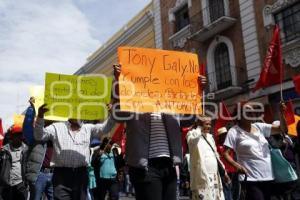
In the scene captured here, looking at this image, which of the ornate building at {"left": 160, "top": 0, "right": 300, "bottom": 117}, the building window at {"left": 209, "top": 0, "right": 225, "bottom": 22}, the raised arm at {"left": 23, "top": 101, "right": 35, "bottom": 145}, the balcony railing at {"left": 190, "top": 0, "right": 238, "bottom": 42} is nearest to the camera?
the raised arm at {"left": 23, "top": 101, "right": 35, "bottom": 145}

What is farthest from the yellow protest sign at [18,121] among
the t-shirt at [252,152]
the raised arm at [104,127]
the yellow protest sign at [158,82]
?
the t-shirt at [252,152]

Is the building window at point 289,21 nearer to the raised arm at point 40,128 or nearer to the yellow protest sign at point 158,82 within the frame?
the yellow protest sign at point 158,82

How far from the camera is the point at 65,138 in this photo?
448cm

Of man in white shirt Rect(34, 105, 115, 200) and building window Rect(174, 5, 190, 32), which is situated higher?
building window Rect(174, 5, 190, 32)

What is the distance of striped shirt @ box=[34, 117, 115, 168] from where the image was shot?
14.4ft

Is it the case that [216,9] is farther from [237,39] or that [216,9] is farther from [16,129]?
[16,129]

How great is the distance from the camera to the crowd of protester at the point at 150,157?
378 cm

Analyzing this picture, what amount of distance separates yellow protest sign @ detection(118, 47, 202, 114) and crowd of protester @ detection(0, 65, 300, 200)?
0.12m

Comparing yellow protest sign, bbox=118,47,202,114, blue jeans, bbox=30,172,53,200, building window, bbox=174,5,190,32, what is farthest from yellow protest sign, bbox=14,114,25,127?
building window, bbox=174,5,190,32

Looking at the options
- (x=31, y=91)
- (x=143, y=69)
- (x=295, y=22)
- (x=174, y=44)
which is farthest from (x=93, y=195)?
(x=174, y=44)

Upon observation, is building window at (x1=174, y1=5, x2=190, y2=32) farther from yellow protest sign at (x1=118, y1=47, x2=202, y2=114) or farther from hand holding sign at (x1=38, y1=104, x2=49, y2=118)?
hand holding sign at (x1=38, y1=104, x2=49, y2=118)

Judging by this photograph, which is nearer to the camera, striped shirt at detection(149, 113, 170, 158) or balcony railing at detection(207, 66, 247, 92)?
striped shirt at detection(149, 113, 170, 158)

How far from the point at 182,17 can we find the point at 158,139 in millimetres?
16683

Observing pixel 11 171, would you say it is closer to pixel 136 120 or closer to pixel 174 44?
pixel 136 120
